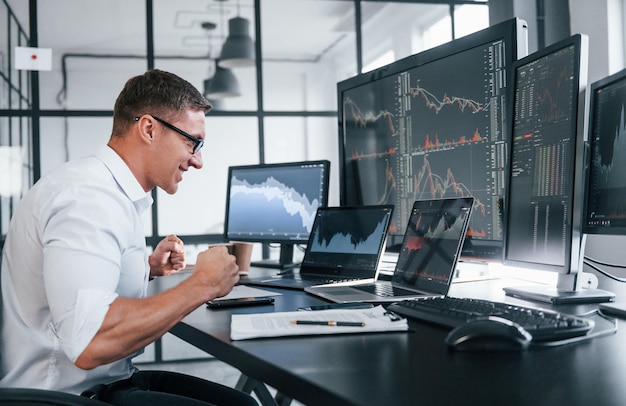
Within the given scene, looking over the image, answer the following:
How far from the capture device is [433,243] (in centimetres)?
169

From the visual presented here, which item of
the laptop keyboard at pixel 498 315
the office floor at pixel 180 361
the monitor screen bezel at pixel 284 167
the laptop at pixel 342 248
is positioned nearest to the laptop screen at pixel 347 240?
the laptop at pixel 342 248

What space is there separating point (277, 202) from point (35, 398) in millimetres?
1671

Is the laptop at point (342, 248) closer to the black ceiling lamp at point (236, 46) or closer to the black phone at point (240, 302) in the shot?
the black phone at point (240, 302)

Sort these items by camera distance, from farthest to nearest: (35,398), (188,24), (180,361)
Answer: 1. (188,24)
2. (180,361)
3. (35,398)

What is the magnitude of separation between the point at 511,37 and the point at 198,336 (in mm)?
1112

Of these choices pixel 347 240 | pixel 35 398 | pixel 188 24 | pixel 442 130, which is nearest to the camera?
pixel 35 398

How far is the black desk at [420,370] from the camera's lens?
77 centimetres

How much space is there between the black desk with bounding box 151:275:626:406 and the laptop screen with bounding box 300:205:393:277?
717 mm

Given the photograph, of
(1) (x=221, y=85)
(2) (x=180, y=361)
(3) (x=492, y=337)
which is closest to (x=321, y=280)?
(3) (x=492, y=337)

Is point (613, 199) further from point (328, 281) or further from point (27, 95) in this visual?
point (27, 95)

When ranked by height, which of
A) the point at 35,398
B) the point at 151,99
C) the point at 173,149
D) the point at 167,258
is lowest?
the point at 35,398

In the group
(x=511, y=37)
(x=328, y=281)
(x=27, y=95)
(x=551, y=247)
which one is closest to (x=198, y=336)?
(x=328, y=281)

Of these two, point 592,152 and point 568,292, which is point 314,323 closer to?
point 568,292

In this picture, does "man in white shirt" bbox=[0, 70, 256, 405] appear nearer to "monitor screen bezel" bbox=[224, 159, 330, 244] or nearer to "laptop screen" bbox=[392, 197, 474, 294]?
"laptop screen" bbox=[392, 197, 474, 294]
